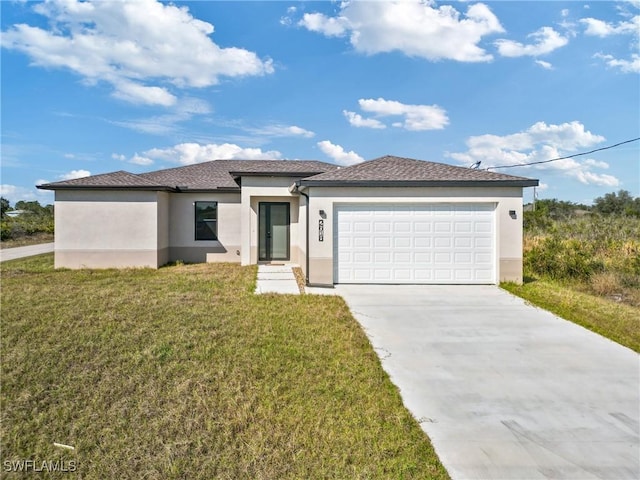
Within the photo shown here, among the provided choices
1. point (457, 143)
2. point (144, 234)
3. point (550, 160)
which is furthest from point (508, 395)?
point (457, 143)

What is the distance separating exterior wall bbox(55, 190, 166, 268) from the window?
2065 millimetres

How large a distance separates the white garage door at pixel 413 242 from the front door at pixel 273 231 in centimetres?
456

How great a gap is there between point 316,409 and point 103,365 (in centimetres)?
313

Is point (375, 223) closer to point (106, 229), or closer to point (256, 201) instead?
point (256, 201)

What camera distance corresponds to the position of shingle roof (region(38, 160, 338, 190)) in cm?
1342

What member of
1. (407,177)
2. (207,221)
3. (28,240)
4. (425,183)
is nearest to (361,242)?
(407,177)

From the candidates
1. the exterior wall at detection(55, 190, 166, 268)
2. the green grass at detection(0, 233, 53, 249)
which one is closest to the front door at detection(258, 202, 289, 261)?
the exterior wall at detection(55, 190, 166, 268)

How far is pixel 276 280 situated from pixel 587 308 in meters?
8.21

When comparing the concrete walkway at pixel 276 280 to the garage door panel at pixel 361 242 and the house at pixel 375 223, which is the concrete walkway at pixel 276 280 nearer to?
the house at pixel 375 223

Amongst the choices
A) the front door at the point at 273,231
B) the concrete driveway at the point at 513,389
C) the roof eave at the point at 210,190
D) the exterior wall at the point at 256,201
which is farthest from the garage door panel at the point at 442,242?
the roof eave at the point at 210,190

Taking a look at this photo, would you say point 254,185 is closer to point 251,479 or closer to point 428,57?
point 428,57

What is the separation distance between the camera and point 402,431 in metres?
3.63

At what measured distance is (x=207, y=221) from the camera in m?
15.7

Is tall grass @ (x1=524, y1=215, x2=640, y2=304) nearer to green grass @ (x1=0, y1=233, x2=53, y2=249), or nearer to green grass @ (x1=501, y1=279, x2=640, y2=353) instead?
green grass @ (x1=501, y1=279, x2=640, y2=353)
